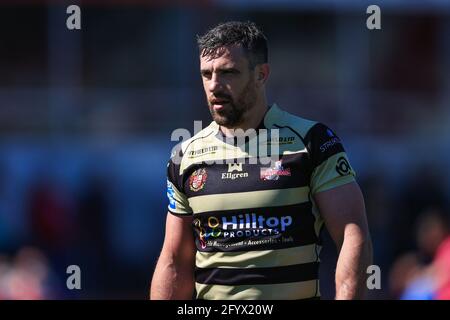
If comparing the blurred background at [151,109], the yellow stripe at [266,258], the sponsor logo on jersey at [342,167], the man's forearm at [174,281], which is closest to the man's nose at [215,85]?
the sponsor logo on jersey at [342,167]

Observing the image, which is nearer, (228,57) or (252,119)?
(228,57)

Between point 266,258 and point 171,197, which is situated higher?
point 171,197

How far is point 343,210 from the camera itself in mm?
5203

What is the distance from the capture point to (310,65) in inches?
656

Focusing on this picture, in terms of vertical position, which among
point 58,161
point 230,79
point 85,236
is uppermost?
point 230,79

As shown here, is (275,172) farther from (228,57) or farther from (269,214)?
(228,57)

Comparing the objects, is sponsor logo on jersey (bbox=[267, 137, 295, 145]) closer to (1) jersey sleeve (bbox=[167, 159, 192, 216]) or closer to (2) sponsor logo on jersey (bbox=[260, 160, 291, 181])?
(2) sponsor logo on jersey (bbox=[260, 160, 291, 181])

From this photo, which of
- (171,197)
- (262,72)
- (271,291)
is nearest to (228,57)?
(262,72)

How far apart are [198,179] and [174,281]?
570mm

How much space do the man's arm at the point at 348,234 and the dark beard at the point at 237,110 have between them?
57 centimetres

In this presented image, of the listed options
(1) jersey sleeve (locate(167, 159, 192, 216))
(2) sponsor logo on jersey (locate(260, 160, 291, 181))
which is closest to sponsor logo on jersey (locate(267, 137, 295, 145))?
(2) sponsor logo on jersey (locate(260, 160, 291, 181))

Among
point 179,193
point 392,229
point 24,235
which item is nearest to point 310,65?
point 392,229

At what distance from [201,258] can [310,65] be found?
1143 cm

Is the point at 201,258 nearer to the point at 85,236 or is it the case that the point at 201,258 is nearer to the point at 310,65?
the point at 85,236
